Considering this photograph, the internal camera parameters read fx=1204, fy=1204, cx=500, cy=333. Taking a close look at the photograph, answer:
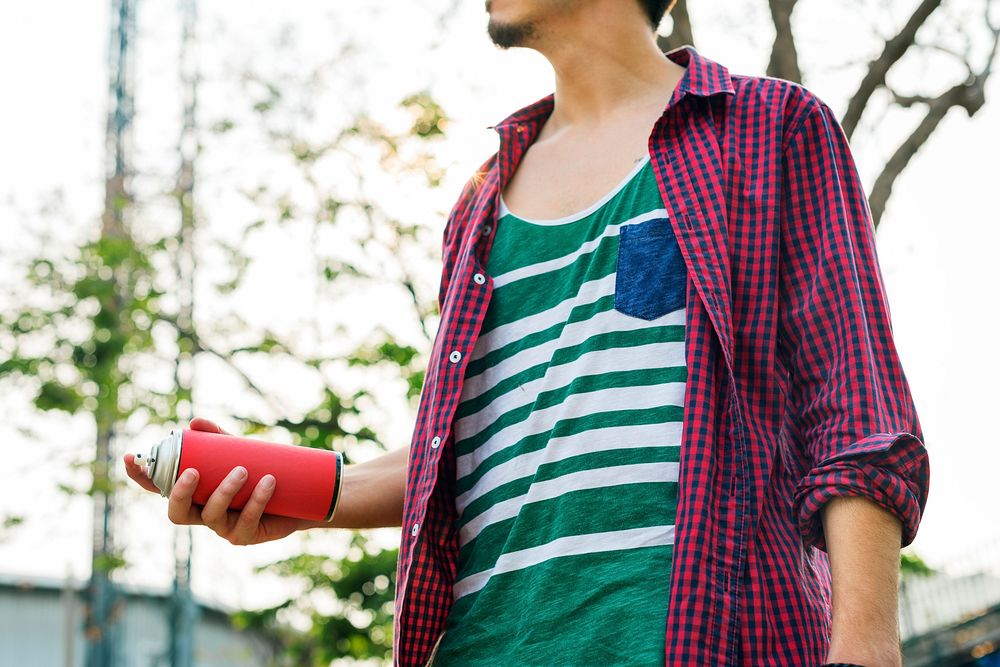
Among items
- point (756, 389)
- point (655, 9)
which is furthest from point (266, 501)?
point (655, 9)

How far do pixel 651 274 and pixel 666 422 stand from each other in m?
0.24

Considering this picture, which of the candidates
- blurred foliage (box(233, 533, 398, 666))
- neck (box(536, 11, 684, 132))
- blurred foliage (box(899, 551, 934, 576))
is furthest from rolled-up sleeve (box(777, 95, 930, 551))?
blurred foliage (box(899, 551, 934, 576))

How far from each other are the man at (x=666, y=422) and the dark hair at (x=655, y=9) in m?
0.29

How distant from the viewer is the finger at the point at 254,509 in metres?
1.97

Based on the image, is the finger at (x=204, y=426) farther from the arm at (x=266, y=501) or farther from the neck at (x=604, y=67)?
the neck at (x=604, y=67)

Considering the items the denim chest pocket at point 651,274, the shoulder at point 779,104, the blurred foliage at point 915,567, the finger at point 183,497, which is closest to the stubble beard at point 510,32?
the shoulder at point 779,104

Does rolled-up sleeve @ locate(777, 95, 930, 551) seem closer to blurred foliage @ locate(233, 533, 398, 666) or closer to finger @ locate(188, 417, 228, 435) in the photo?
finger @ locate(188, 417, 228, 435)

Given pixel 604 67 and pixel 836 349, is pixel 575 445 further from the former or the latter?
pixel 604 67

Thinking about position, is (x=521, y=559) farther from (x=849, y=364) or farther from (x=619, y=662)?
(x=849, y=364)

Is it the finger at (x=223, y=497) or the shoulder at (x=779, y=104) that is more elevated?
the shoulder at (x=779, y=104)

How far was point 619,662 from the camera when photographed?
1.60 meters

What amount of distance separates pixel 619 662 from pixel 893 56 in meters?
5.35

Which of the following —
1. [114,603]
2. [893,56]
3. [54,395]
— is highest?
[893,56]

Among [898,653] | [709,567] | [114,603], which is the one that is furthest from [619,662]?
[114,603]
